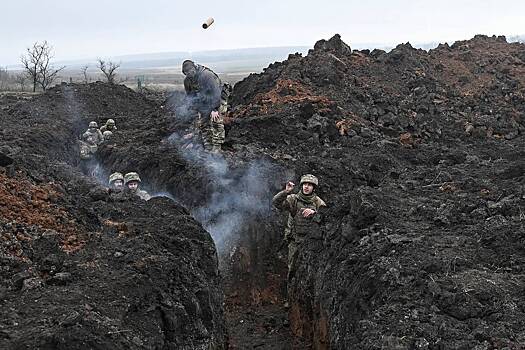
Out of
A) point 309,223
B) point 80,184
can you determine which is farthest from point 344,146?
point 80,184

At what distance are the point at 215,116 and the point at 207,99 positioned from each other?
1.83 feet

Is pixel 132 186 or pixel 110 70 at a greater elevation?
pixel 110 70

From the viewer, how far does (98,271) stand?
6.68m

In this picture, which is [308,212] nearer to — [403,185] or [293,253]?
[293,253]

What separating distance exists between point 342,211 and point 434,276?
318 centimetres

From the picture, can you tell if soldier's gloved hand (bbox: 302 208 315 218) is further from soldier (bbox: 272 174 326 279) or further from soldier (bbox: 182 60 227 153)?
soldier (bbox: 182 60 227 153)

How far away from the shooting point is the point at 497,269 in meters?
6.53

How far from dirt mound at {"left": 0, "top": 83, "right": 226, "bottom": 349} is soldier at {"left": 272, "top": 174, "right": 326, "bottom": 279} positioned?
5.53ft

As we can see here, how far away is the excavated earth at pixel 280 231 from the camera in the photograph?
5.80m

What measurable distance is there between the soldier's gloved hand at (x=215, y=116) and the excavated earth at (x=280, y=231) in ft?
2.58

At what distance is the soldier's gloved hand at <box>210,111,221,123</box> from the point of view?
1379cm

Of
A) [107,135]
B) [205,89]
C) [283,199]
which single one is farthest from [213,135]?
[107,135]

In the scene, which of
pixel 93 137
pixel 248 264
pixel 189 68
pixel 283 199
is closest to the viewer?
pixel 283 199

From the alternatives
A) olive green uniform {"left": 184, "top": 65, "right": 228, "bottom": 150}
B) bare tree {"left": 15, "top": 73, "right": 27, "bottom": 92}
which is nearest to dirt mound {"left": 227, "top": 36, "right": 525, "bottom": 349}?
olive green uniform {"left": 184, "top": 65, "right": 228, "bottom": 150}
